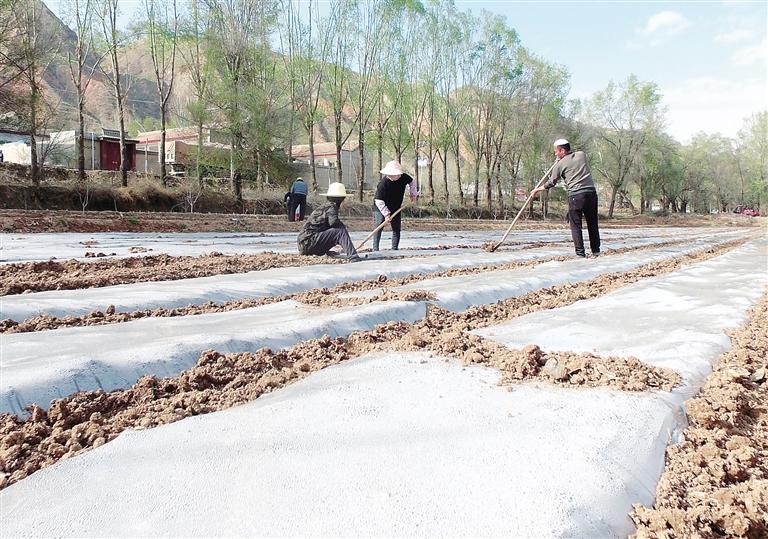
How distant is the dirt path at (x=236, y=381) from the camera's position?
164cm

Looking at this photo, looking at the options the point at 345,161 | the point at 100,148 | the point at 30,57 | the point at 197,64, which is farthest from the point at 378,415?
the point at 345,161

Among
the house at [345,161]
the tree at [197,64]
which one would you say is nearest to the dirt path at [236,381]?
the tree at [197,64]

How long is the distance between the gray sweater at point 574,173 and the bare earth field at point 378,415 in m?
3.97

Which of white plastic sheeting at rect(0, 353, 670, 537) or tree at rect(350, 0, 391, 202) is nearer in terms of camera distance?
white plastic sheeting at rect(0, 353, 670, 537)

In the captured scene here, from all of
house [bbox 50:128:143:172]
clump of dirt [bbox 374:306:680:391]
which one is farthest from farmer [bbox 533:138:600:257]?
house [bbox 50:128:143:172]

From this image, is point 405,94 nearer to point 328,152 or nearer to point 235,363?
point 328,152

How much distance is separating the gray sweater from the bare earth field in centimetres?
397

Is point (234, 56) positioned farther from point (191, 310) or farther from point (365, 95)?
point (191, 310)

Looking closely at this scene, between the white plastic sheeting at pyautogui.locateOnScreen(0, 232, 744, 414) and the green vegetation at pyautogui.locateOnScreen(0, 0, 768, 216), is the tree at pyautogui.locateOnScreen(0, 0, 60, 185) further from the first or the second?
the white plastic sheeting at pyautogui.locateOnScreen(0, 232, 744, 414)

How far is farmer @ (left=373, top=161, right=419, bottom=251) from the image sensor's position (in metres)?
7.46

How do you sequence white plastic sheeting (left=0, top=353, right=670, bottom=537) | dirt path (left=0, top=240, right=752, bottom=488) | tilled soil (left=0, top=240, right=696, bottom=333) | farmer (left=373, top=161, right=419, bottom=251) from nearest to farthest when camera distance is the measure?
white plastic sheeting (left=0, top=353, right=670, bottom=537) → dirt path (left=0, top=240, right=752, bottom=488) → tilled soil (left=0, top=240, right=696, bottom=333) → farmer (left=373, top=161, right=419, bottom=251)

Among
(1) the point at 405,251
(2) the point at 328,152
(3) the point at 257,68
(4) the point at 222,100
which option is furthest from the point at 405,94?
(1) the point at 405,251

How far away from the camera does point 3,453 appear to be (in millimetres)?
1554

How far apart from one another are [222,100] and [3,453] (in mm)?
20789
